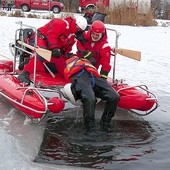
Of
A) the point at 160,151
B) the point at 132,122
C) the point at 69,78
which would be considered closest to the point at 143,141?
the point at 160,151

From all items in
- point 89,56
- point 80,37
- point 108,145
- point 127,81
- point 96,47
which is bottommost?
point 108,145

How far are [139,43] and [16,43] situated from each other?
9.15 metres

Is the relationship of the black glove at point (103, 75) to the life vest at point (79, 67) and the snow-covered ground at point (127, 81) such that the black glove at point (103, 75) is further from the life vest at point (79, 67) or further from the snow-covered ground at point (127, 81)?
the snow-covered ground at point (127, 81)

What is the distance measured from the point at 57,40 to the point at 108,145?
7.83 feet

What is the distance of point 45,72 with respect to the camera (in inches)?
315

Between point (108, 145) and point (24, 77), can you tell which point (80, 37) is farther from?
point (108, 145)

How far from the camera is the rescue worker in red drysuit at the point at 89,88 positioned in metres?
6.47

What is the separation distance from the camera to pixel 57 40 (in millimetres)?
7598

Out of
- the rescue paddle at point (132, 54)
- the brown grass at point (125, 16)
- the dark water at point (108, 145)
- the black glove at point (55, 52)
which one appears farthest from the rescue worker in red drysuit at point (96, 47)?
the brown grass at point (125, 16)

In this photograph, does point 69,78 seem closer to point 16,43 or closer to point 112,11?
point 16,43

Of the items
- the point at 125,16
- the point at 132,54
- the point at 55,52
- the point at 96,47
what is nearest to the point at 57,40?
the point at 55,52

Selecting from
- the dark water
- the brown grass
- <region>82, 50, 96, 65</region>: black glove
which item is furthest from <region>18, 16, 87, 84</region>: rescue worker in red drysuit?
the brown grass

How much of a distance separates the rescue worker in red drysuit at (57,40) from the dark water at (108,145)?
1.01 metres

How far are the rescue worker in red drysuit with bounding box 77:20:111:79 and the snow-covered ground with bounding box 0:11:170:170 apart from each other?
4.08 feet
